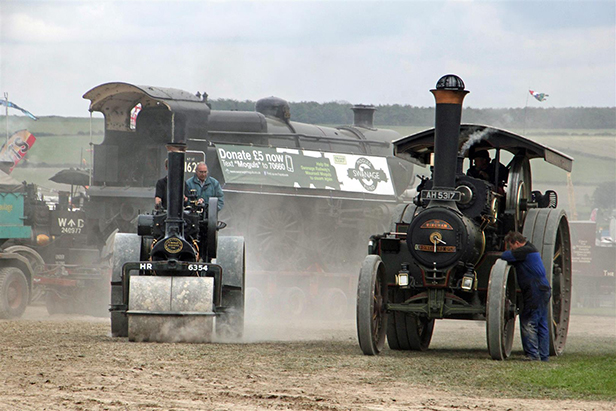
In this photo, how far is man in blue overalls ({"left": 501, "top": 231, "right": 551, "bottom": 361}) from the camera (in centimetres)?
938

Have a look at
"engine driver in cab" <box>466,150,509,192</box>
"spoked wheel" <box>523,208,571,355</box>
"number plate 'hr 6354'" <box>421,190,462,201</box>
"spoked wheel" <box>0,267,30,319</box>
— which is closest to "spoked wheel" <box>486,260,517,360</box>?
"number plate 'hr 6354'" <box>421,190,462,201</box>

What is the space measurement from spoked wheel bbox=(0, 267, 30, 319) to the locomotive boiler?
7443 mm

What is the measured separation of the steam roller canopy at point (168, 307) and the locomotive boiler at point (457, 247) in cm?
154

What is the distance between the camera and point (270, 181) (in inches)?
757

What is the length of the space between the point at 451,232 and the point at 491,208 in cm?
77

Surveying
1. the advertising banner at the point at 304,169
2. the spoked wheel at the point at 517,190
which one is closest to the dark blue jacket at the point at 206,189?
the spoked wheel at the point at 517,190

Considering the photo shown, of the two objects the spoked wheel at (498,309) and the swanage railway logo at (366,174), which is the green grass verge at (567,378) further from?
the swanage railway logo at (366,174)

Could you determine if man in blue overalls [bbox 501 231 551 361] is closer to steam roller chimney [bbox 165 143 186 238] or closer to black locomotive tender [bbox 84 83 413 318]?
steam roller chimney [bbox 165 143 186 238]

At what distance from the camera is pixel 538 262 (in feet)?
31.0

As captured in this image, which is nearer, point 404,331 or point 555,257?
point 404,331

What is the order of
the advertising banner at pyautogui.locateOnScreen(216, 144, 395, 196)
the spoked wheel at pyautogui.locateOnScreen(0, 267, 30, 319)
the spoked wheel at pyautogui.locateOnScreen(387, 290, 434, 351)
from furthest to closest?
the advertising banner at pyautogui.locateOnScreen(216, 144, 395, 196), the spoked wheel at pyautogui.locateOnScreen(0, 267, 30, 319), the spoked wheel at pyautogui.locateOnScreen(387, 290, 434, 351)

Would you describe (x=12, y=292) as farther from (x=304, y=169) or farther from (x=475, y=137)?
(x=475, y=137)

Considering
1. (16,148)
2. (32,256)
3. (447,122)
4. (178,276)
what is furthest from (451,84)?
(16,148)

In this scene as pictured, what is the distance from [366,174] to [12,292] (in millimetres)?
8688
